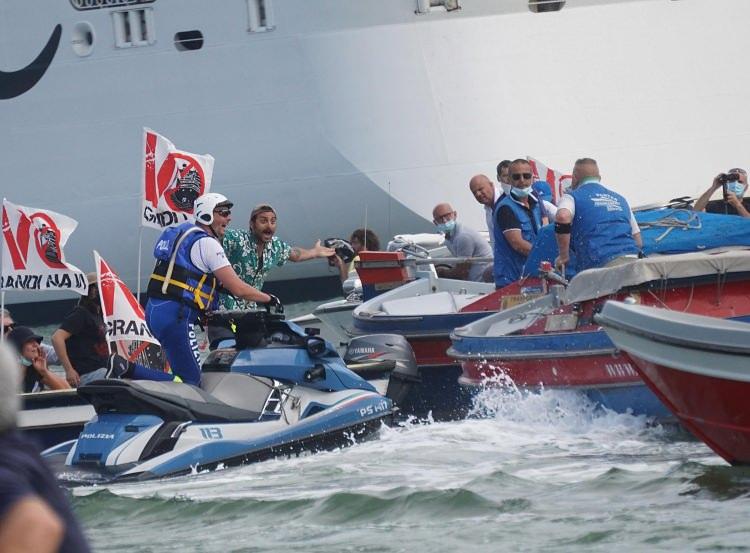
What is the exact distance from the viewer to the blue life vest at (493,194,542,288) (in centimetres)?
1279

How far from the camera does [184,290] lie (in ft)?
32.9

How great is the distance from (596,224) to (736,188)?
4987mm

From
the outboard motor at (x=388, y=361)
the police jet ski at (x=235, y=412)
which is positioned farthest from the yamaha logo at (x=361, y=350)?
the police jet ski at (x=235, y=412)

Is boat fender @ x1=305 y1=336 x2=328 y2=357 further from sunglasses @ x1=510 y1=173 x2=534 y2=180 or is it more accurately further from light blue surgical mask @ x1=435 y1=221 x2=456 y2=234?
light blue surgical mask @ x1=435 y1=221 x2=456 y2=234

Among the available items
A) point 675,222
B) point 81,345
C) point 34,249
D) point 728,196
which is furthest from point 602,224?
point 34,249

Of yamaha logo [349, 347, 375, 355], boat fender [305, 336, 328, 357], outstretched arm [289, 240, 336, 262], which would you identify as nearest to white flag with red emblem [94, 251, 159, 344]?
outstretched arm [289, 240, 336, 262]

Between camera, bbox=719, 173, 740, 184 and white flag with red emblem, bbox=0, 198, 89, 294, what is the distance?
5.82 m

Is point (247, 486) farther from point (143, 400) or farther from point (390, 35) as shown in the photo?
point (390, 35)

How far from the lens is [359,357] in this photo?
11.9 m

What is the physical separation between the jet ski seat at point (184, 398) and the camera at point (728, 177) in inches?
250

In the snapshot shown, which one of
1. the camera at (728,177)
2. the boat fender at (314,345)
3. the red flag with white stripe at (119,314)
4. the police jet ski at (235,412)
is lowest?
the police jet ski at (235,412)

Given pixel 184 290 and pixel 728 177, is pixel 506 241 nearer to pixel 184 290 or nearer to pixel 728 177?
pixel 728 177

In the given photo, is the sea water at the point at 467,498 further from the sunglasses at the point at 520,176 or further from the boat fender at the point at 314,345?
the sunglasses at the point at 520,176

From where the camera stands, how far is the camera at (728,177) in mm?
14938
